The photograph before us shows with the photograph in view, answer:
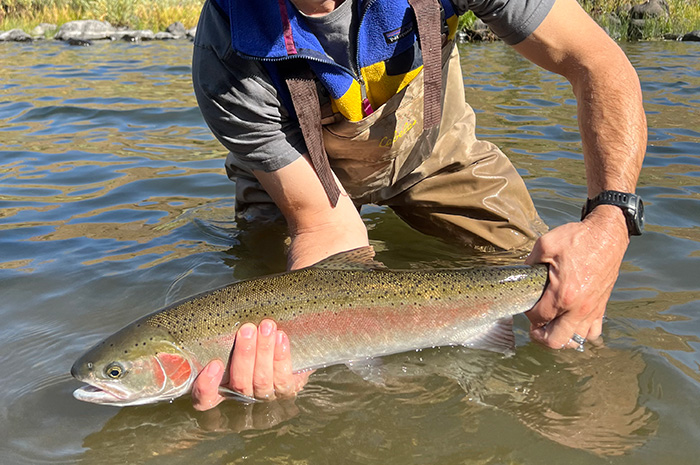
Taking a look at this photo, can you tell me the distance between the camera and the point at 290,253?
124 inches

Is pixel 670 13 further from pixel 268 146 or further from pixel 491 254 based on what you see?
pixel 268 146

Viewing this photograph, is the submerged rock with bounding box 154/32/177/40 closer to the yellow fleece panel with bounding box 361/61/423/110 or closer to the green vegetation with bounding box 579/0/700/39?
the green vegetation with bounding box 579/0/700/39

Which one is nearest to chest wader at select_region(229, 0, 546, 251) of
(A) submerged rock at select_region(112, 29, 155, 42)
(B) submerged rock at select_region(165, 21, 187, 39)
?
(A) submerged rock at select_region(112, 29, 155, 42)

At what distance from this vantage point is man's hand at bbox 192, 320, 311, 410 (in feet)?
8.27

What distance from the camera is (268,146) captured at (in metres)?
3.07

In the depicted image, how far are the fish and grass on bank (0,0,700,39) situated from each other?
52.6 ft

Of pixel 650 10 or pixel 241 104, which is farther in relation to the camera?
pixel 650 10

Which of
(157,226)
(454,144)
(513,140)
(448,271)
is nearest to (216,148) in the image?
(157,226)

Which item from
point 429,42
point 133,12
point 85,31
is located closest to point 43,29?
point 85,31

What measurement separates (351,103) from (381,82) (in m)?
0.20

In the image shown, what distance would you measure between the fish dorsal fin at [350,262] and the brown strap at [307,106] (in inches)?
17.6

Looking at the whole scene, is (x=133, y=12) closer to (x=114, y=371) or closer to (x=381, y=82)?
(x=381, y=82)

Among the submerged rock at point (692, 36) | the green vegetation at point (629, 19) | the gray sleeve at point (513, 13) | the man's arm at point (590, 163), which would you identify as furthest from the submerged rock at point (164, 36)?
the man's arm at point (590, 163)

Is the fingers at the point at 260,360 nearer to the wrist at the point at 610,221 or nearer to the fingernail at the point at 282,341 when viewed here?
the fingernail at the point at 282,341
